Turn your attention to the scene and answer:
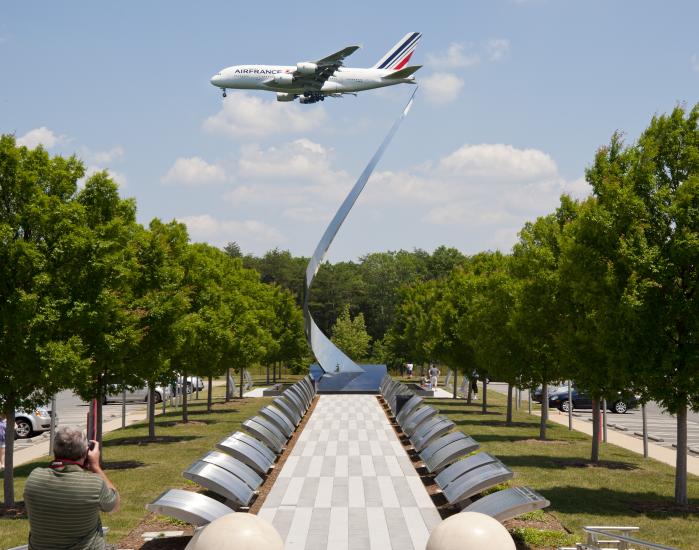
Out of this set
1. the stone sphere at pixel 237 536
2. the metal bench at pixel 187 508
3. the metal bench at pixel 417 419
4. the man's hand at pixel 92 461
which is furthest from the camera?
the metal bench at pixel 417 419

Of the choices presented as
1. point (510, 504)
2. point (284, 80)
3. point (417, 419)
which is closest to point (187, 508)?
point (510, 504)

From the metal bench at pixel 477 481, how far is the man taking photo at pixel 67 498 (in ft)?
23.2

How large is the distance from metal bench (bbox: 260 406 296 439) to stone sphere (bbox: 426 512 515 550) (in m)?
13.3

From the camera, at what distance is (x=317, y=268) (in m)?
46.9

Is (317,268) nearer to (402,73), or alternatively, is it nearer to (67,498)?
(402,73)

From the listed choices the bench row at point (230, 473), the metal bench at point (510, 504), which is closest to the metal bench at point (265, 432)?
the bench row at point (230, 473)

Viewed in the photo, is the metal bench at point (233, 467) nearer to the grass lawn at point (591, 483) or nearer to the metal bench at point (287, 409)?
the grass lawn at point (591, 483)

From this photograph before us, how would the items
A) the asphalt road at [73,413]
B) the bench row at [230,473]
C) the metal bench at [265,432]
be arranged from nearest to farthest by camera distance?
the bench row at [230,473], the metal bench at [265,432], the asphalt road at [73,413]

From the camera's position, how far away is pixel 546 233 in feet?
80.1

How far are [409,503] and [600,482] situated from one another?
5.65 meters

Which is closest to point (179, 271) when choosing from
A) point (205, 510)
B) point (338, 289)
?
point (205, 510)

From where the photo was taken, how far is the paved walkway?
38.9 ft

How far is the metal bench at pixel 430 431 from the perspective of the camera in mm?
18139

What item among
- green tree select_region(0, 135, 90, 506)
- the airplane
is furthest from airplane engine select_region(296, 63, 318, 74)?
green tree select_region(0, 135, 90, 506)
